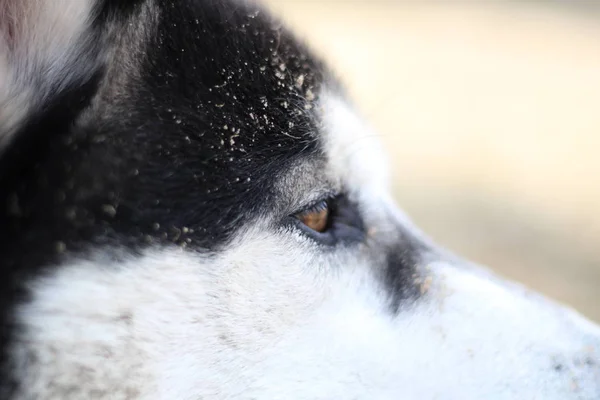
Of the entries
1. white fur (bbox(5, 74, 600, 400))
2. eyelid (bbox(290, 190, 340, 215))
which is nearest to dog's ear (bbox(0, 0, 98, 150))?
white fur (bbox(5, 74, 600, 400))

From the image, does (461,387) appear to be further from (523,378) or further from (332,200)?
(332,200)

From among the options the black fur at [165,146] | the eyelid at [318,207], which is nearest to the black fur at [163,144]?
the black fur at [165,146]

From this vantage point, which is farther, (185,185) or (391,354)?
(391,354)

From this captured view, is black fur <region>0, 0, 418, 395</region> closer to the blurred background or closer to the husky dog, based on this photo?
the husky dog

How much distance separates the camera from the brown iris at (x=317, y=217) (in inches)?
61.6

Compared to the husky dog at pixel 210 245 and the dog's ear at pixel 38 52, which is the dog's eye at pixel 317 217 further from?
the dog's ear at pixel 38 52

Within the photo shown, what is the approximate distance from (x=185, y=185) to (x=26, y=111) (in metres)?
0.34

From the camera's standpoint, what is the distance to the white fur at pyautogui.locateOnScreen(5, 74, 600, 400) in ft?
4.11

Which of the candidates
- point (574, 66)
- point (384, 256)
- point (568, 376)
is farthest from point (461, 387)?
point (574, 66)

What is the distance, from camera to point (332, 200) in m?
1.66

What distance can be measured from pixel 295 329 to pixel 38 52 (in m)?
0.78

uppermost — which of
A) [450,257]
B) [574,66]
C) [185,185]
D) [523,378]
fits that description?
[574,66]

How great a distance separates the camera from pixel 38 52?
130cm

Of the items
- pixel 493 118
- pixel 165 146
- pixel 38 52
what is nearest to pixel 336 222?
pixel 165 146
